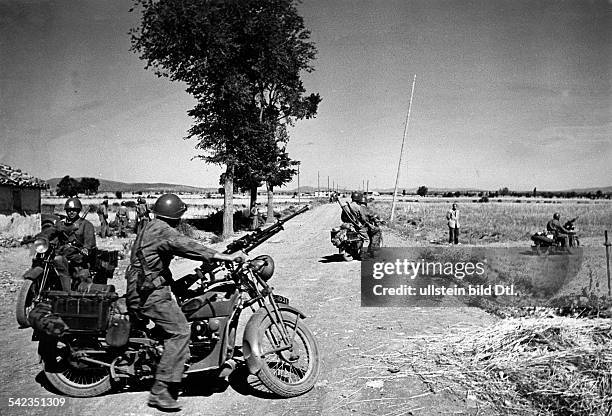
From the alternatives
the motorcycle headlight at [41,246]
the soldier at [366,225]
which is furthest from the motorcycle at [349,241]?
the motorcycle headlight at [41,246]

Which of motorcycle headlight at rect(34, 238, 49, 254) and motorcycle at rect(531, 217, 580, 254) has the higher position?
motorcycle headlight at rect(34, 238, 49, 254)

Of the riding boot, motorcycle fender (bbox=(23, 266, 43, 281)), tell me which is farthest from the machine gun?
motorcycle fender (bbox=(23, 266, 43, 281))

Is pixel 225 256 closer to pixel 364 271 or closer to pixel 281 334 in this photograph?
pixel 281 334

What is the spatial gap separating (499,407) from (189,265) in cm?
959

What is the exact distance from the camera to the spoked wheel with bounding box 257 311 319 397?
4367 mm

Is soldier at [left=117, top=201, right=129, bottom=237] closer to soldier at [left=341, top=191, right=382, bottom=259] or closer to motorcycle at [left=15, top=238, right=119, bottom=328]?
soldier at [left=341, top=191, right=382, bottom=259]

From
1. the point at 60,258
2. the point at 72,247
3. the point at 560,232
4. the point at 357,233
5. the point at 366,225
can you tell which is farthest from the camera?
the point at 560,232

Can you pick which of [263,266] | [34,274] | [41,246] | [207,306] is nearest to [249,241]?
[263,266]

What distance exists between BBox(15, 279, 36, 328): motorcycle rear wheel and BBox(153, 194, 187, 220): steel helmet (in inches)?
112

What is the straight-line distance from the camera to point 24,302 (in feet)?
19.9

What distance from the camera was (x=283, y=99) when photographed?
3197 cm

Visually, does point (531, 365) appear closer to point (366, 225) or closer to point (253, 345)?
point (253, 345)

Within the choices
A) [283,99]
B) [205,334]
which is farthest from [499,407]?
[283,99]

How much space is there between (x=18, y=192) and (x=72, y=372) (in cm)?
1867
